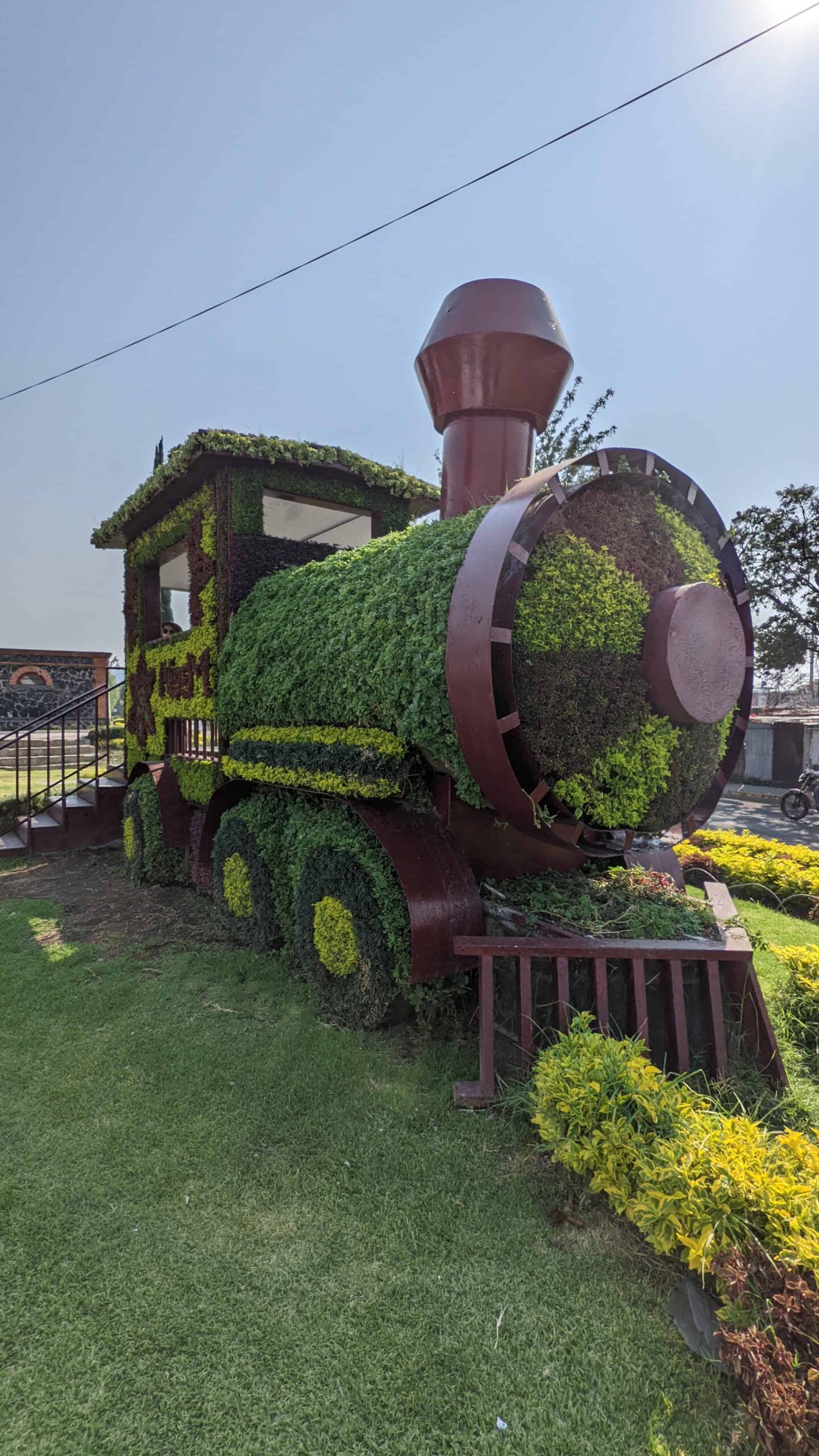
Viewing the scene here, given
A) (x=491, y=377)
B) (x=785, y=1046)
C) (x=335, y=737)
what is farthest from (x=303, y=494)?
(x=785, y=1046)

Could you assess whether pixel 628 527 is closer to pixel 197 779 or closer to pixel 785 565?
pixel 197 779

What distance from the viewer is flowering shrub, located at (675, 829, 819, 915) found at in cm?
652

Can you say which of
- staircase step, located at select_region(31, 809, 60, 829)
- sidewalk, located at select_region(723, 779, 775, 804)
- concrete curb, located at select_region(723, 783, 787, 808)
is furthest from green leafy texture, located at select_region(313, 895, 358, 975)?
sidewalk, located at select_region(723, 779, 775, 804)

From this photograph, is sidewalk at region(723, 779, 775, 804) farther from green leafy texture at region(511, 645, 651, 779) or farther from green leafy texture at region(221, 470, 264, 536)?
green leafy texture at region(511, 645, 651, 779)

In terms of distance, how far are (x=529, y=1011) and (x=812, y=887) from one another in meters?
4.59

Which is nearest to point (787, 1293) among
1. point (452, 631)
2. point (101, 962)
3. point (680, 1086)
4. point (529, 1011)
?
point (680, 1086)

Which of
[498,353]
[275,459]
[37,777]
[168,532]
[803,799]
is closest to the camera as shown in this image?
[498,353]

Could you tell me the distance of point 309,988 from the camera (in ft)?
15.2

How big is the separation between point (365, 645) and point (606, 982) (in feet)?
7.20

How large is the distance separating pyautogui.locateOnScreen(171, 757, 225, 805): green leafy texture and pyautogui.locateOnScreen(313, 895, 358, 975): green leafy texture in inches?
94.4

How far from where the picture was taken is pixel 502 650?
Result: 3148 mm

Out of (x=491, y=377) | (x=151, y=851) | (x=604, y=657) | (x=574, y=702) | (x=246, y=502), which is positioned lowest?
(x=151, y=851)

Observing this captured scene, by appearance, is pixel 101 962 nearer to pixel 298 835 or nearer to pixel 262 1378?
pixel 298 835


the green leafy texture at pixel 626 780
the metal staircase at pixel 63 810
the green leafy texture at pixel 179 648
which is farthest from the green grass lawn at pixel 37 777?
the green leafy texture at pixel 626 780
